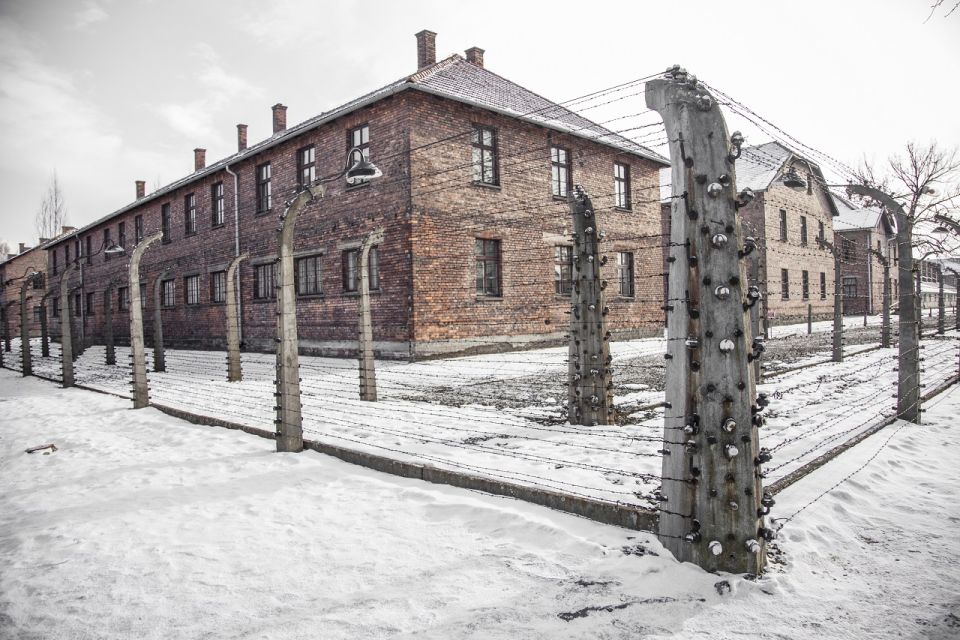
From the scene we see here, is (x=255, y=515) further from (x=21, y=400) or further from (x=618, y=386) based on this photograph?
(x=21, y=400)

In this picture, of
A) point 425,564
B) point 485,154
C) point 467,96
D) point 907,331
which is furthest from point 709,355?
point 485,154

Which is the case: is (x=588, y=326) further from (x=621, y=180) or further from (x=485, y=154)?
(x=621, y=180)

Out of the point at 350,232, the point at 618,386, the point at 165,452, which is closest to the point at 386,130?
the point at 350,232

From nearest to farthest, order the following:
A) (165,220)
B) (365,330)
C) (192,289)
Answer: (365,330), (192,289), (165,220)

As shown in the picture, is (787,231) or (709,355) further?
(787,231)

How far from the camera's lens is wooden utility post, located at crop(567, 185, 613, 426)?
19.2ft

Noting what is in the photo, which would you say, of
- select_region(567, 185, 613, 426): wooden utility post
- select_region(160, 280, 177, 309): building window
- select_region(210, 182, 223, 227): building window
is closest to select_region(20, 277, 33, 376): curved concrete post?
select_region(210, 182, 223, 227): building window

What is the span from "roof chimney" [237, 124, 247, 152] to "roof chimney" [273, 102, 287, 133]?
12.1 ft

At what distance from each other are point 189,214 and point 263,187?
5703 millimetres

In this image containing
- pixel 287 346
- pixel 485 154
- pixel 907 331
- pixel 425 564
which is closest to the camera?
pixel 425 564

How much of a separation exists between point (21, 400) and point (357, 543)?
9929 mm

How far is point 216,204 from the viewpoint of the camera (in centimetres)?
2042

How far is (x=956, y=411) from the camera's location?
6.65 metres

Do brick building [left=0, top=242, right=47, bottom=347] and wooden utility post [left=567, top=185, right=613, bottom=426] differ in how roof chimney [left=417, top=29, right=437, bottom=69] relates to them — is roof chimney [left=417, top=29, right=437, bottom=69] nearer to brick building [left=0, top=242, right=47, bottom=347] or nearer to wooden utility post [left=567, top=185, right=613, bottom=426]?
wooden utility post [left=567, top=185, right=613, bottom=426]
